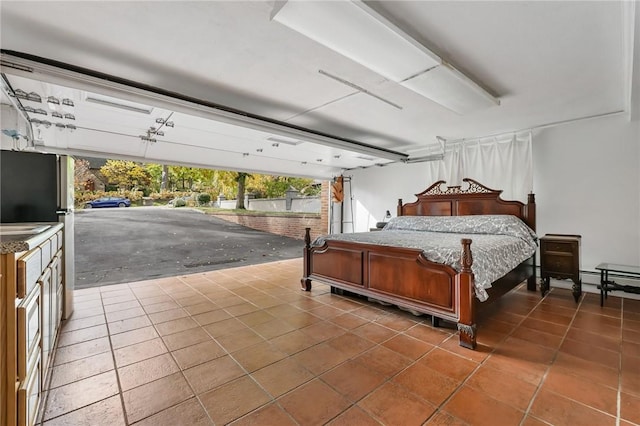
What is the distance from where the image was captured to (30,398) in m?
1.36

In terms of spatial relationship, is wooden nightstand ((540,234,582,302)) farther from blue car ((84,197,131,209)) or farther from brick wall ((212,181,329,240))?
blue car ((84,197,131,209))

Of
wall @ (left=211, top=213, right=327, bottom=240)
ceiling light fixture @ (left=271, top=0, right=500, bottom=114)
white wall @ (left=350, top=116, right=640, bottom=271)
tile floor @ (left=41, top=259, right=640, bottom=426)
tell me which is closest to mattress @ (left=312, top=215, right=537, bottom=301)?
tile floor @ (left=41, top=259, right=640, bottom=426)

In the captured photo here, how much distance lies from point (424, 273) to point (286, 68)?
242 centimetres

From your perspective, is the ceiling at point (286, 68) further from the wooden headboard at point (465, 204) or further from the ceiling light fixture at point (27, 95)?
the wooden headboard at point (465, 204)

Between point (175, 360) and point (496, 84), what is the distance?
4049 mm

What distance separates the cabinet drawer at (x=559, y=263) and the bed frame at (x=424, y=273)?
20cm

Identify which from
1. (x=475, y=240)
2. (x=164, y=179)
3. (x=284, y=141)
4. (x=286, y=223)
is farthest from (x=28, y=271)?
(x=164, y=179)

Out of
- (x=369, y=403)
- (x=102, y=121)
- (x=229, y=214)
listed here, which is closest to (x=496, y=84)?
(x=369, y=403)

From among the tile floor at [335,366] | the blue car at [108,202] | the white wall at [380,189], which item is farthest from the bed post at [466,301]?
the blue car at [108,202]

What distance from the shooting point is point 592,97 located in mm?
3289

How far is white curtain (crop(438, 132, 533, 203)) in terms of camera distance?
4559mm

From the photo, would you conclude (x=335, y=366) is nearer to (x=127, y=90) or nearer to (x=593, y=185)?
(x=127, y=90)

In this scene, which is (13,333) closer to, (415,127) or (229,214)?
(415,127)

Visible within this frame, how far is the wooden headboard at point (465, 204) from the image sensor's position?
14.4 ft
